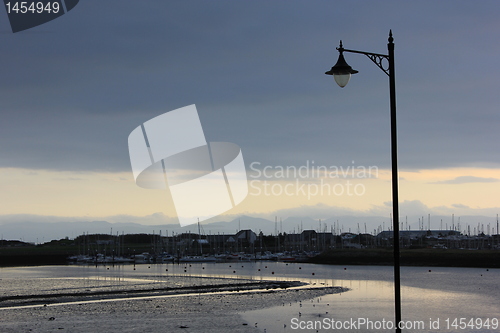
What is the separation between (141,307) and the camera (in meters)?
47.8

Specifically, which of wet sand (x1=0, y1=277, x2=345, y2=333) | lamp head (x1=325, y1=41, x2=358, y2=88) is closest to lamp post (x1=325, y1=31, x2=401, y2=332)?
lamp head (x1=325, y1=41, x2=358, y2=88)

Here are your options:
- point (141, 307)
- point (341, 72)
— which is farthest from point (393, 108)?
point (141, 307)

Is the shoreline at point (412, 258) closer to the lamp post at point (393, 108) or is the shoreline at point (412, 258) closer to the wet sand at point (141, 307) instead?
the wet sand at point (141, 307)

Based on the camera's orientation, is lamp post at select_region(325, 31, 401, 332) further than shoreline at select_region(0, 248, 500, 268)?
No

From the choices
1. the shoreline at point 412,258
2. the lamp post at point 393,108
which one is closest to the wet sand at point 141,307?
the lamp post at point 393,108

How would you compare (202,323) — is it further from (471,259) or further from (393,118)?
(471,259)

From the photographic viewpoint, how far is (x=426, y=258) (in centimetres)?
13275

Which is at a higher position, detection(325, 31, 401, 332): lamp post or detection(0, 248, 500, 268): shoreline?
detection(325, 31, 401, 332): lamp post

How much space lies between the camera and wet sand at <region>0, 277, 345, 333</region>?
36719 mm

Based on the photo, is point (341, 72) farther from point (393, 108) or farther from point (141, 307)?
point (141, 307)

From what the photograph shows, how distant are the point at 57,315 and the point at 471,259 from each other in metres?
106

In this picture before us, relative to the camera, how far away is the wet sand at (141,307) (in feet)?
120

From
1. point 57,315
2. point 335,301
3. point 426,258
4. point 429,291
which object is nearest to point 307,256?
point 426,258

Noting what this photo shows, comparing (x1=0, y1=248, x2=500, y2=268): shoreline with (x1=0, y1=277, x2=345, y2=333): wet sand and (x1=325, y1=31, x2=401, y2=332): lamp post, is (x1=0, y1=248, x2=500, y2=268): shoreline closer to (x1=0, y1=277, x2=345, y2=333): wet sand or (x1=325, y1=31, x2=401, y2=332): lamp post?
(x1=0, y1=277, x2=345, y2=333): wet sand
